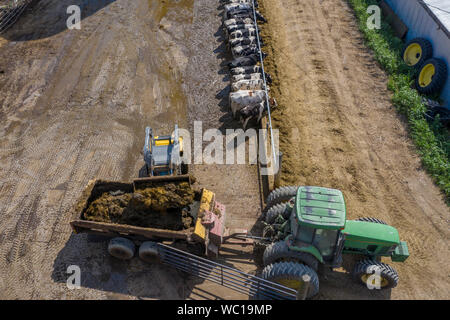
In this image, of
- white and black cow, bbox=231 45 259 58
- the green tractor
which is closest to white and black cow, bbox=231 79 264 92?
white and black cow, bbox=231 45 259 58

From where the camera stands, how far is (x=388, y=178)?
43.2 feet

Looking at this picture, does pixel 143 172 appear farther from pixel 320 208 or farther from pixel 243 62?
pixel 243 62

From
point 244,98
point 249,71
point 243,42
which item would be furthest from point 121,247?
point 243,42

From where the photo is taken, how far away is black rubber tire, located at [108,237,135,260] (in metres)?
10.4

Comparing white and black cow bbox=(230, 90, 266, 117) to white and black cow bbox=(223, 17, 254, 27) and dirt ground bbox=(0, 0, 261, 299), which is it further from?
white and black cow bbox=(223, 17, 254, 27)

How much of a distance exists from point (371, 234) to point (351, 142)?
5.92 meters

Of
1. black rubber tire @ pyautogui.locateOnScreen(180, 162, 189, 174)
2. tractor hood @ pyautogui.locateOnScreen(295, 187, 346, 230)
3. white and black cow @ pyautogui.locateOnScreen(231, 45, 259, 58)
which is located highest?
tractor hood @ pyautogui.locateOnScreen(295, 187, 346, 230)

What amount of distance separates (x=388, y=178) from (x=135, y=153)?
9790 mm

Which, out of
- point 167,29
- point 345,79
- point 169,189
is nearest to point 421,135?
point 345,79

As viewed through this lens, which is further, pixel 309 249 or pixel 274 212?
pixel 274 212

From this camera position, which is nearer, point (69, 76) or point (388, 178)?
point (388, 178)

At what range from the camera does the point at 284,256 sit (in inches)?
366
